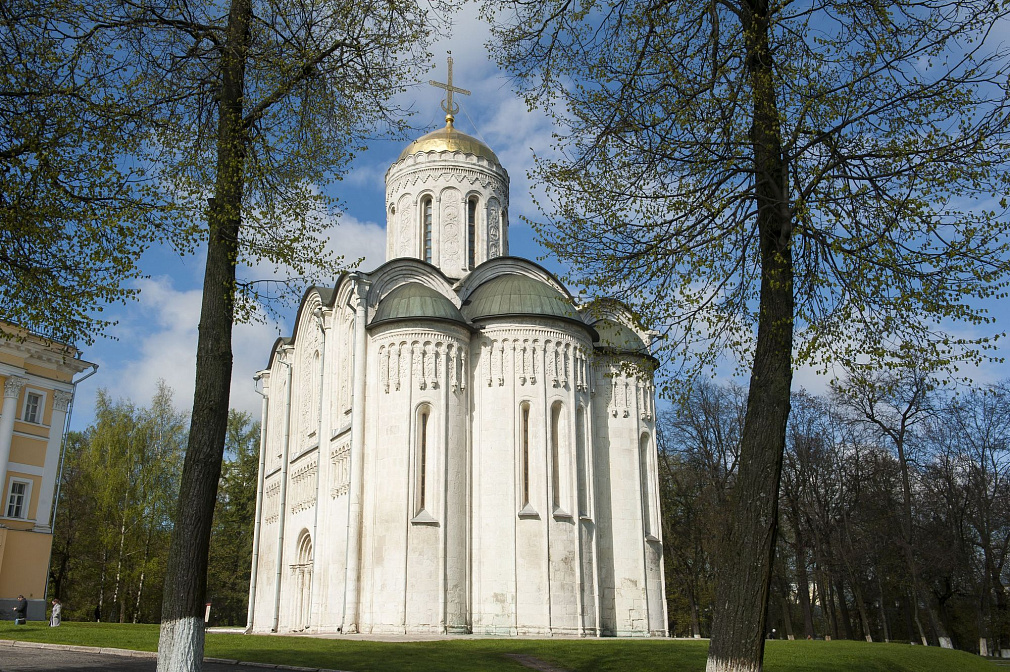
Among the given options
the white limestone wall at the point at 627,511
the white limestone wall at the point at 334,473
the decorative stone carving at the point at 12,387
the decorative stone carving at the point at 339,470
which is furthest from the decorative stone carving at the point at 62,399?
the white limestone wall at the point at 627,511

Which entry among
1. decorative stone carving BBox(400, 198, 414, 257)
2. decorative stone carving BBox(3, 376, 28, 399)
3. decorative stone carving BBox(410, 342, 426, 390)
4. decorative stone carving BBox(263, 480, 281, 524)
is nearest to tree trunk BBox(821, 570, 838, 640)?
decorative stone carving BBox(410, 342, 426, 390)

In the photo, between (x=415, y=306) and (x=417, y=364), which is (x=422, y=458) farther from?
(x=415, y=306)

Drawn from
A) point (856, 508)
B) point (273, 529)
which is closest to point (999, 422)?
point (856, 508)

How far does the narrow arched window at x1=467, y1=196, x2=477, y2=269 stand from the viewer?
28.2m

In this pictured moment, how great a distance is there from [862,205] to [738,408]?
26076 millimetres

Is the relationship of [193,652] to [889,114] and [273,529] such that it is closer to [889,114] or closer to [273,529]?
[889,114]

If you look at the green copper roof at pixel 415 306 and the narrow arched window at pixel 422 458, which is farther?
the green copper roof at pixel 415 306

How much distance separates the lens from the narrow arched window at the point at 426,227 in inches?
1106

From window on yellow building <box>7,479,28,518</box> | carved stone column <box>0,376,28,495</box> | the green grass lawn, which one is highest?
carved stone column <box>0,376,28,495</box>

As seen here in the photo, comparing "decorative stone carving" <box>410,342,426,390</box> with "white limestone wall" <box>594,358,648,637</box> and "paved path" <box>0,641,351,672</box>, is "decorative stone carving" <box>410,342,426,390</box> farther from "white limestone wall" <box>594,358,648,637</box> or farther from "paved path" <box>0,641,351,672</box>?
"paved path" <box>0,641,351,672</box>

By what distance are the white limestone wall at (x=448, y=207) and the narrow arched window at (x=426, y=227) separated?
5.6 inches

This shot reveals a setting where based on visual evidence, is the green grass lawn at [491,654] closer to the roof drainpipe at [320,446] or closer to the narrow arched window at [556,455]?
the narrow arched window at [556,455]

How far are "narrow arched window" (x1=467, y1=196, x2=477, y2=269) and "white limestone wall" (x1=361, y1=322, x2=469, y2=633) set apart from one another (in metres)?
6.12

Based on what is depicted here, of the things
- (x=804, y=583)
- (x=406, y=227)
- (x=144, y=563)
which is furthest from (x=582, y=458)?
(x=144, y=563)
